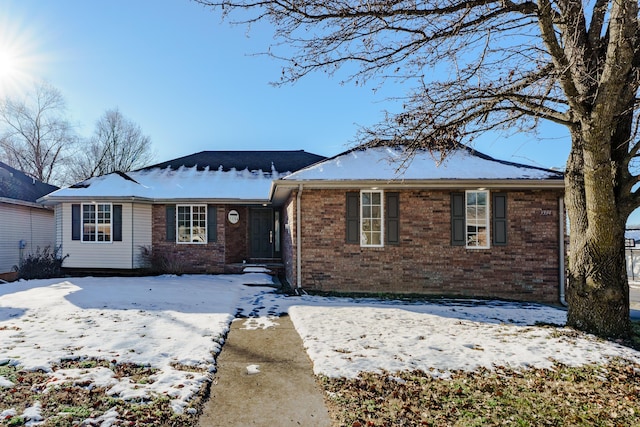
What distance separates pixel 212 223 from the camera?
12.4 metres

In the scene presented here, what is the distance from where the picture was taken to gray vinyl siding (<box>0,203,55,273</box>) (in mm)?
13219

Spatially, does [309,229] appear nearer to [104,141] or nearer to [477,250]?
[477,250]

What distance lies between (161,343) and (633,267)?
18993 millimetres

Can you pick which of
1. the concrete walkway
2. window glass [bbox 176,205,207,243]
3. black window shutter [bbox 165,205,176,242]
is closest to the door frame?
window glass [bbox 176,205,207,243]

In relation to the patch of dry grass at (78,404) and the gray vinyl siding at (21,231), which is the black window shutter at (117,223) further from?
the patch of dry grass at (78,404)

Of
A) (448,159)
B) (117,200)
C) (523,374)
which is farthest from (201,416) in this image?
(117,200)

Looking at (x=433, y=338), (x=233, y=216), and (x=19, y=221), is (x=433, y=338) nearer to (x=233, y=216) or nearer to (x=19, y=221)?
(x=233, y=216)

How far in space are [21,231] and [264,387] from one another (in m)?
15.6

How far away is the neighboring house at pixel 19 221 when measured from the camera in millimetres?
13250

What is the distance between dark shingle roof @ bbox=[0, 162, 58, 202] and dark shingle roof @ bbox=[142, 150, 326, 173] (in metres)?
4.98

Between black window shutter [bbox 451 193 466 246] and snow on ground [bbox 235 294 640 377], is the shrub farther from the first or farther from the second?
black window shutter [bbox 451 193 466 246]

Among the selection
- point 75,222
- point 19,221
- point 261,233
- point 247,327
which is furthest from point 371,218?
point 19,221

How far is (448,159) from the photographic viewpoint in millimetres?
9867

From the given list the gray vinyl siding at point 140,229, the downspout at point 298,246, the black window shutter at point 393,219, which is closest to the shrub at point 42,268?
the gray vinyl siding at point 140,229
